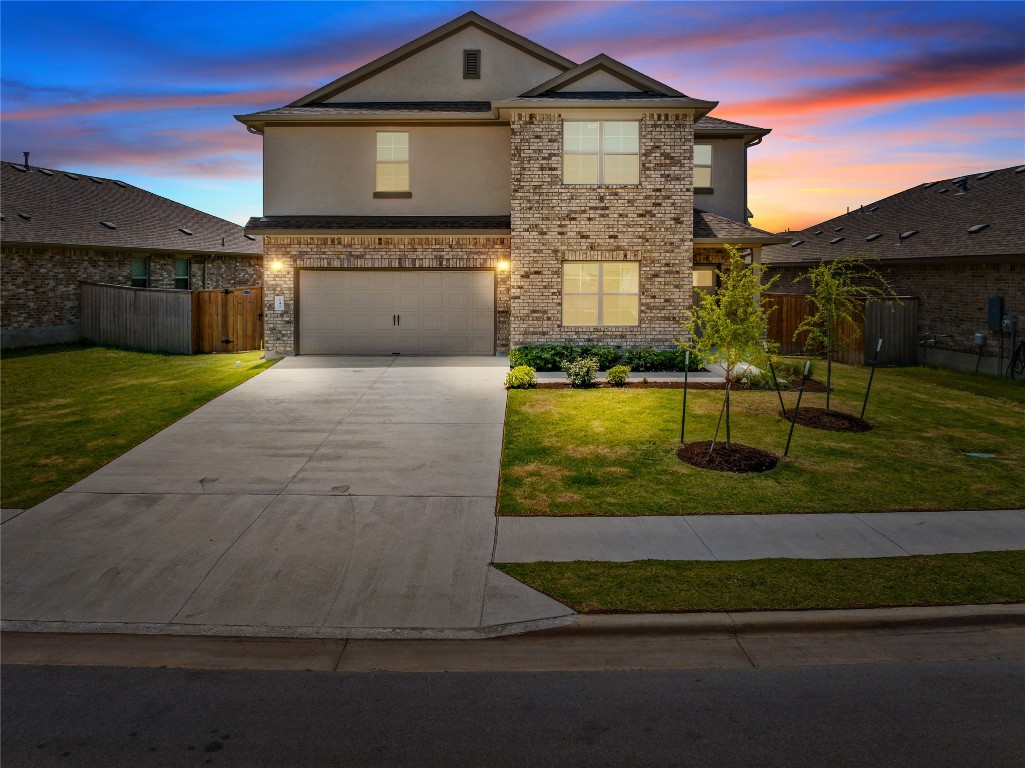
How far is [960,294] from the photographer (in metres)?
22.9

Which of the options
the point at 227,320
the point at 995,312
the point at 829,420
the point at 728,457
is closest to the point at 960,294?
the point at 995,312

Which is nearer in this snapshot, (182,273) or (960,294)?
(960,294)

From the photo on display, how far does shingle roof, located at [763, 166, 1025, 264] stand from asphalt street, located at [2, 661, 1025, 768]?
60.9 feet

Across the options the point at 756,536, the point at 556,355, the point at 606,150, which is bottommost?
the point at 756,536

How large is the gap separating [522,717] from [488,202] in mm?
19150

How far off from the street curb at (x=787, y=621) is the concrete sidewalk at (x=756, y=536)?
1356mm

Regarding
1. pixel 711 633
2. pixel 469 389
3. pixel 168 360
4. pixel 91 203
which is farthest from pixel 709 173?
pixel 91 203

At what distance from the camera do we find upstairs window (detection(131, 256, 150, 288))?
28.1 m

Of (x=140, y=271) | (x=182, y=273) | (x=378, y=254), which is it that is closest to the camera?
(x=378, y=254)

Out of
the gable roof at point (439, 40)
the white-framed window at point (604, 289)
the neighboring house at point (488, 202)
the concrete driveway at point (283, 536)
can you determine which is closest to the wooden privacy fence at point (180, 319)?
the neighboring house at point (488, 202)

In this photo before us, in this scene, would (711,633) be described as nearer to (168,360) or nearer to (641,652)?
(641,652)

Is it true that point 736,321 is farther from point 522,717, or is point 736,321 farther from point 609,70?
point 609,70

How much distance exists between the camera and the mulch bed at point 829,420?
13992 millimetres

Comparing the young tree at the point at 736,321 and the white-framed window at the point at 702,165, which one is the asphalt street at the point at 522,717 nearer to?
the young tree at the point at 736,321
